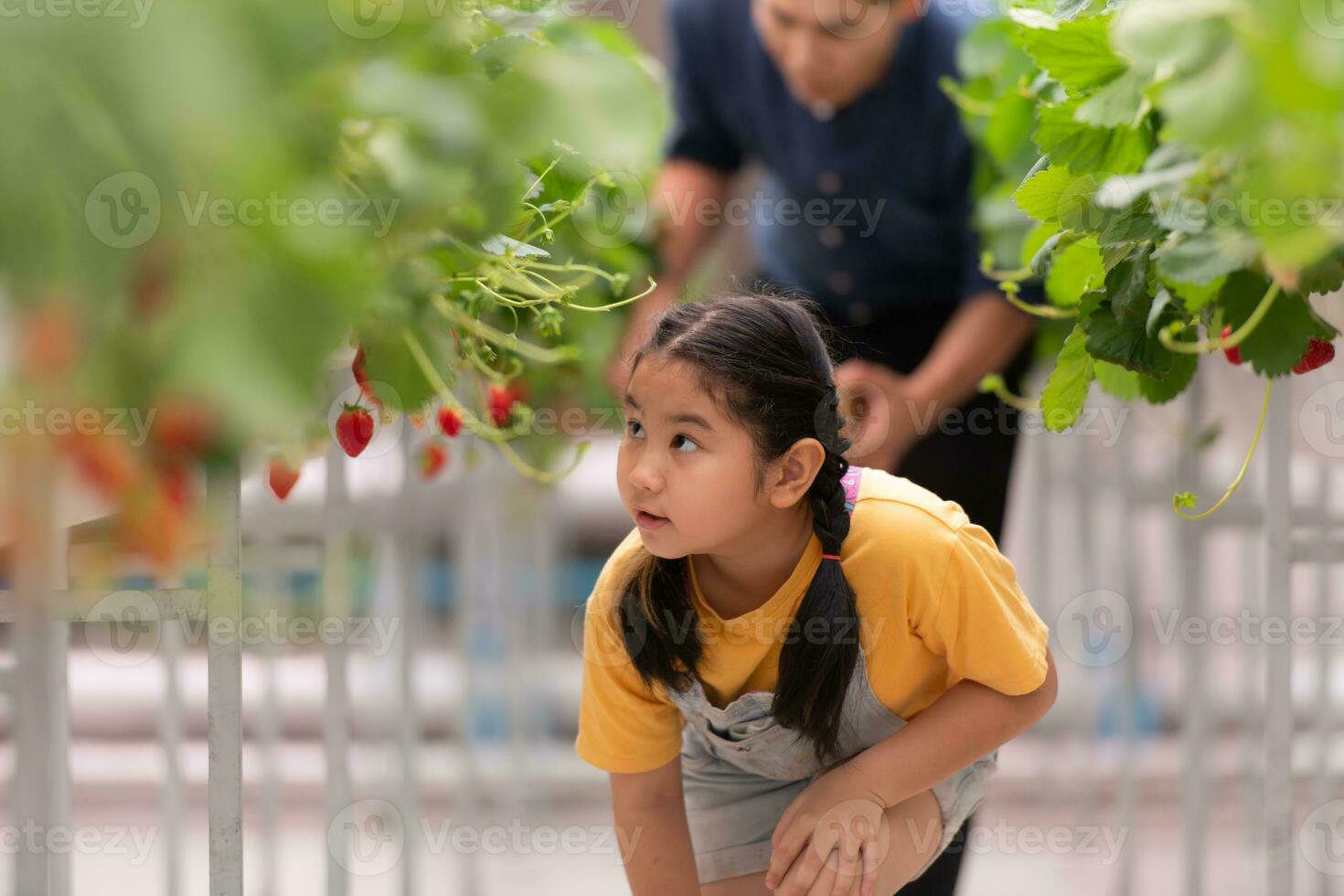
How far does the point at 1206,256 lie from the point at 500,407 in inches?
26.8

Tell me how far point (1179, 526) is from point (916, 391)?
647 millimetres

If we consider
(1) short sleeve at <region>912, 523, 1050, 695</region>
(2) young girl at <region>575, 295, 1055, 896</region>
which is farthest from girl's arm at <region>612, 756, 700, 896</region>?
(1) short sleeve at <region>912, 523, 1050, 695</region>

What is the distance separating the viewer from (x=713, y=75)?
1595mm

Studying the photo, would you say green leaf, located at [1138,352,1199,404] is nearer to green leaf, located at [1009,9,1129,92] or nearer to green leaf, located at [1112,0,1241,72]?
green leaf, located at [1009,9,1129,92]

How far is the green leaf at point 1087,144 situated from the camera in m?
0.69

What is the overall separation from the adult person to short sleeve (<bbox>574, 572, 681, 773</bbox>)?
0.42 m

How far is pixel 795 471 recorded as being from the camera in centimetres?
91

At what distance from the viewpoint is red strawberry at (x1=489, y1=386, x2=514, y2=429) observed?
1.12 meters

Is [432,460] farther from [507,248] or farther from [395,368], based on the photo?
[395,368]

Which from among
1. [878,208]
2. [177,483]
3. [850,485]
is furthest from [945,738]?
[878,208]

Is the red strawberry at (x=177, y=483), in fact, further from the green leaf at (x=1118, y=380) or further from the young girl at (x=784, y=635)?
the green leaf at (x=1118, y=380)

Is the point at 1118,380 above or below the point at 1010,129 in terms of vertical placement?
below

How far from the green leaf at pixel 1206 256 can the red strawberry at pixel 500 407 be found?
0.63 metres

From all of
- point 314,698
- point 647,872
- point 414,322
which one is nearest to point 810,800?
point 647,872
